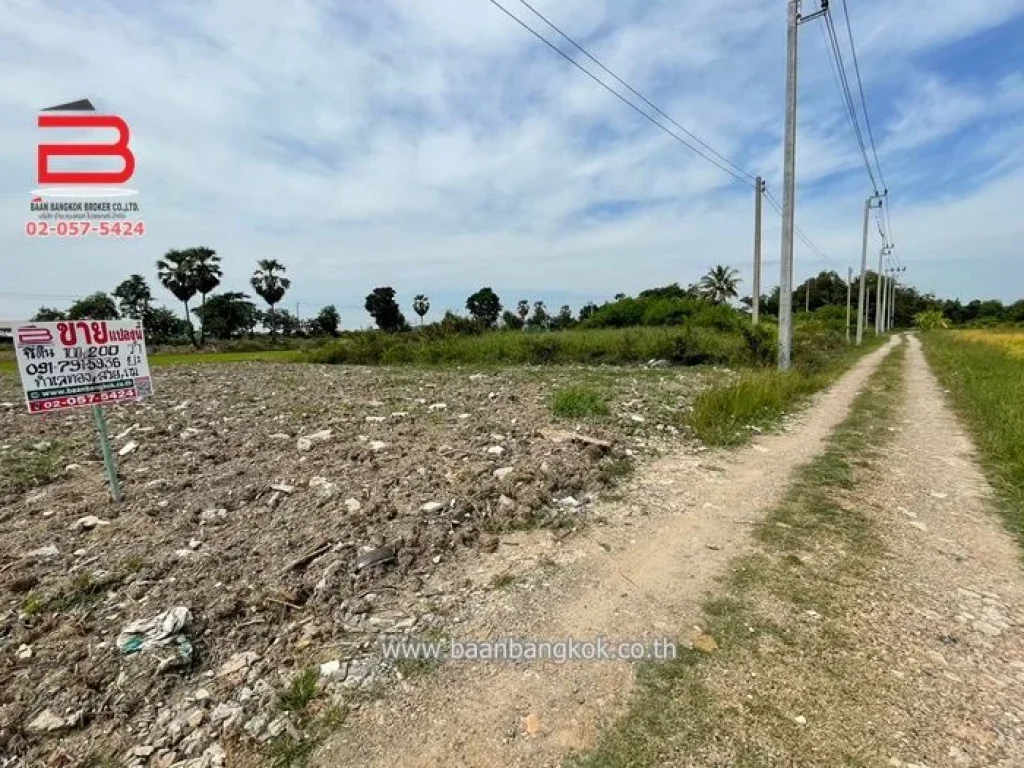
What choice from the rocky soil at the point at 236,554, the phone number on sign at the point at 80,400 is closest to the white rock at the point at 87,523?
the rocky soil at the point at 236,554

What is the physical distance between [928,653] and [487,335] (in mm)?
20800

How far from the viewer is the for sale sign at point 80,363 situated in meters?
3.20

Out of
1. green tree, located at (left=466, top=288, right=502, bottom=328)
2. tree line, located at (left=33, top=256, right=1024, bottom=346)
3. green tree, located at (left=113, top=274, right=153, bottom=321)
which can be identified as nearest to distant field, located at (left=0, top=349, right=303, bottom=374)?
tree line, located at (left=33, top=256, right=1024, bottom=346)

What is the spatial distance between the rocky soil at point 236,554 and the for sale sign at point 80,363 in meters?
0.82

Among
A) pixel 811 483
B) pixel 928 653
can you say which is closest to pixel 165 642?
pixel 928 653

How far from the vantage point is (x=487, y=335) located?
22594mm

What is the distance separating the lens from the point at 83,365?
3.45m

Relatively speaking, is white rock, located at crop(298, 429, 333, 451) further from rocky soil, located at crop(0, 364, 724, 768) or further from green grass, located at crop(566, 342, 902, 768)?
green grass, located at crop(566, 342, 902, 768)

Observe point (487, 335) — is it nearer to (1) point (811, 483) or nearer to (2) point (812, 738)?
(1) point (811, 483)

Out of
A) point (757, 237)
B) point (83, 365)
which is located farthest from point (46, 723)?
point (757, 237)

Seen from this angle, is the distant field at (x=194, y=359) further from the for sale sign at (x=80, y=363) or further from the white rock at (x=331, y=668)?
the white rock at (x=331, y=668)

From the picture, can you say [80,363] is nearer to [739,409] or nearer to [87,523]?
[87,523]

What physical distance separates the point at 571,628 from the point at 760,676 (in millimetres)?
833

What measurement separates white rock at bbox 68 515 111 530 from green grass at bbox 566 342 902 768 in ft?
11.1
